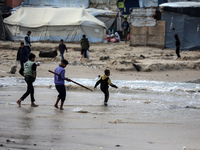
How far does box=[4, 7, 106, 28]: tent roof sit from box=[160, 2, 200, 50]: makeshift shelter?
738 centimetres

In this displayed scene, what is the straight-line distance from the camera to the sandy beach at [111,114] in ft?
19.1

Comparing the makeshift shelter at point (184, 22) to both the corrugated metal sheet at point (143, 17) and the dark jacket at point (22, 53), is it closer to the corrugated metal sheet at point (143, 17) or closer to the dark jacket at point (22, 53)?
the corrugated metal sheet at point (143, 17)

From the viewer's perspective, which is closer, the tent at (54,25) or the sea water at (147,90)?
the sea water at (147,90)

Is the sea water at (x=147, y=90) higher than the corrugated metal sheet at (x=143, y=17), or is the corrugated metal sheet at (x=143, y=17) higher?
the corrugated metal sheet at (x=143, y=17)

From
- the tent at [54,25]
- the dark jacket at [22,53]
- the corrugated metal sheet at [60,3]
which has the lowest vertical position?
the tent at [54,25]

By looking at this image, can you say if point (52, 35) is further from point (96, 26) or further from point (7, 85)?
point (7, 85)

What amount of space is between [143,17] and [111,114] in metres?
17.6

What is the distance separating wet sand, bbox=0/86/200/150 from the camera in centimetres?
569

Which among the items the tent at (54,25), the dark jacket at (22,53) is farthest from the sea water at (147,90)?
the tent at (54,25)

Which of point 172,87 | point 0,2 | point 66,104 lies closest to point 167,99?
point 172,87

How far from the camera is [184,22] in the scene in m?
23.9

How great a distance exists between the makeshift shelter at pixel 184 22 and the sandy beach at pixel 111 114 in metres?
7.57

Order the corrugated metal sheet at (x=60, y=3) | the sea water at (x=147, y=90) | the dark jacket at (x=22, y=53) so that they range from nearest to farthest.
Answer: the sea water at (x=147, y=90) < the dark jacket at (x=22, y=53) < the corrugated metal sheet at (x=60, y=3)

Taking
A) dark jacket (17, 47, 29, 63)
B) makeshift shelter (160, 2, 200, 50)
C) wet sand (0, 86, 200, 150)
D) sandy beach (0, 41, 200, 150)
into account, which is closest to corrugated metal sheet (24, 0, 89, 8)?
makeshift shelter (160, 2, 200, 50)
